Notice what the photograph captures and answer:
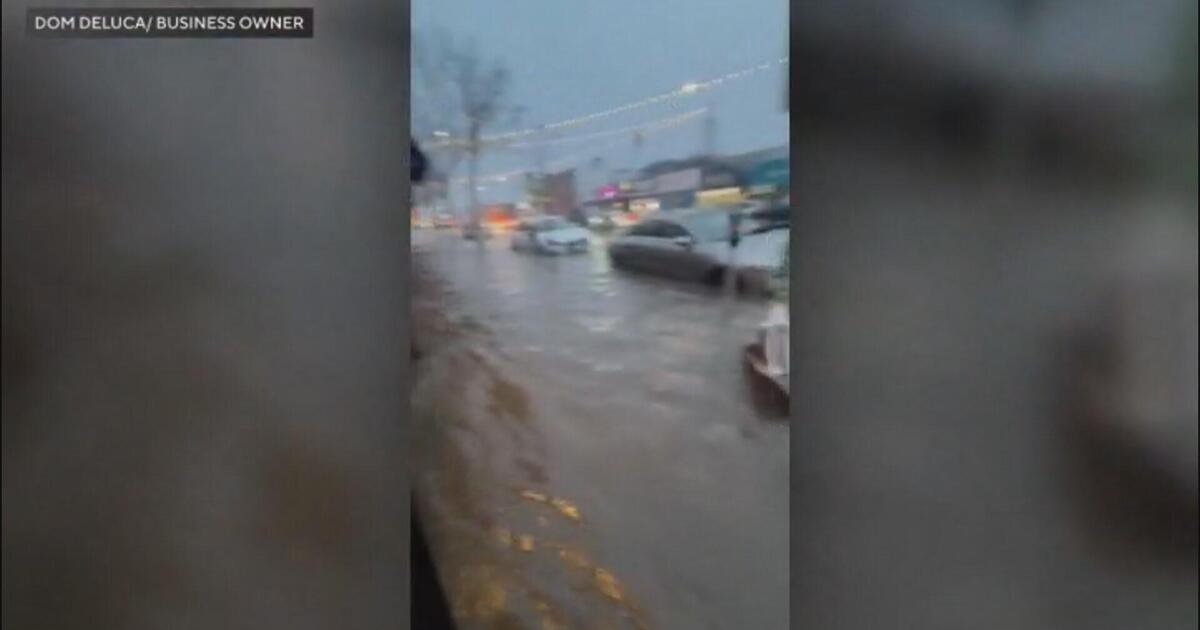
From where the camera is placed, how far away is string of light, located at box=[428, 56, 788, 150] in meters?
1.19

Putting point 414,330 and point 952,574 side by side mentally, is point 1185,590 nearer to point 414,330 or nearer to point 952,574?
point 952,574

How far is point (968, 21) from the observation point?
1.22m

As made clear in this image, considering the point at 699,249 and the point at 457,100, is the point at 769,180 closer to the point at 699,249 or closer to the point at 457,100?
the point at 699,249

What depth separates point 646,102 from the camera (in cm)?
120

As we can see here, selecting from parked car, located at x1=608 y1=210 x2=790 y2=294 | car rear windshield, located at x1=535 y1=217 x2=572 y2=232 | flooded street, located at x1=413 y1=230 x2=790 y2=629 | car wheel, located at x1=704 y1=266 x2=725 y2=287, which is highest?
car rear windshield, located at x1=535 y1=217 x2=572 y2=232

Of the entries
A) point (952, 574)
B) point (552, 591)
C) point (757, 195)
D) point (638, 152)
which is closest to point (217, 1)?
point (638, 152)

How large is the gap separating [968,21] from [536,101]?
0.53 meters

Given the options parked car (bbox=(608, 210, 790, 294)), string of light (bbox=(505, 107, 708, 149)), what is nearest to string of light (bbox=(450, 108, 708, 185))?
string of light (bbox=(505, 107, 708, 149))

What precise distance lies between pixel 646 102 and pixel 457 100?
0.73 ft

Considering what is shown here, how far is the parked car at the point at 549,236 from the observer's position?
1.20 metres

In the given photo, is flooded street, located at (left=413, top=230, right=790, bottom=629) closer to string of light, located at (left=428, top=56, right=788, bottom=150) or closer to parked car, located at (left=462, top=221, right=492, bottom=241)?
parked car, located at (left=462, top=221, right=492, bottom=241)

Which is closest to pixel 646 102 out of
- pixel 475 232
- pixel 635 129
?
pixel 635 129

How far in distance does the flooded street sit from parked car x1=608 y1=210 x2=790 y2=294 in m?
0.02

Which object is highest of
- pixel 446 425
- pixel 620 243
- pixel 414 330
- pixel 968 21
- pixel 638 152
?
pixel 968 21
